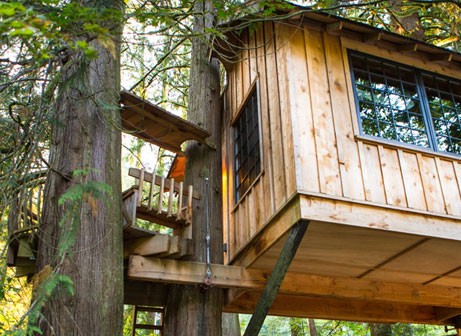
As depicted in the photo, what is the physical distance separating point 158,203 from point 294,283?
6.47 feet

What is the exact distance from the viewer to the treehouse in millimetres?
4617

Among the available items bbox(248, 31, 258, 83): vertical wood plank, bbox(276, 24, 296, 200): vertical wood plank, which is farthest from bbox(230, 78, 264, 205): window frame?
bbox(276, 24, 296, 200): vertical wood plank

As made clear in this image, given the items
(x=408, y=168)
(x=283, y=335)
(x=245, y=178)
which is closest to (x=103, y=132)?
(x=245, y=178)

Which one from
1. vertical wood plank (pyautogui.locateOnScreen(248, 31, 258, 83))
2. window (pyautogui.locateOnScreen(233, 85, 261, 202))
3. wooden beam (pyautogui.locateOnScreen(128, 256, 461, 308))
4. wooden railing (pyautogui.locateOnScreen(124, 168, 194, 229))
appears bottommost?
wooden beam (pyautogui.locateOnScreen(128, 256, 461, 308))

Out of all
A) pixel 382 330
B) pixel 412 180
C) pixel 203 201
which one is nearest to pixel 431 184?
pixel 412 180

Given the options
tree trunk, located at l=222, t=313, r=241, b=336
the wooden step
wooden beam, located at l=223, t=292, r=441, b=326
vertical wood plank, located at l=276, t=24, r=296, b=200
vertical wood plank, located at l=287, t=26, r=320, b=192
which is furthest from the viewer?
tree trunk, located at l=222, t=313, r=241, b=336

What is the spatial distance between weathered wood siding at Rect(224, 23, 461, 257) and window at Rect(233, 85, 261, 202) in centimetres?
33

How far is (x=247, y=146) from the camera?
6336 mm

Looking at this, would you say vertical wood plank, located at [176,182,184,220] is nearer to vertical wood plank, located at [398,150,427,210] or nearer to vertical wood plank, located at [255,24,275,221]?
vertical wood plank, located at [255,24,275,221]

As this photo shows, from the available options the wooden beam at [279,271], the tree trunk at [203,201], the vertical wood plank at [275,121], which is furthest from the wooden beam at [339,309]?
the vertical wood plank at [275,121]

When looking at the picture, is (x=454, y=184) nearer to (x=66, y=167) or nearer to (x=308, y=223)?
(x=308, y=223)

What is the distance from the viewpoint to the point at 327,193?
4.46 metres

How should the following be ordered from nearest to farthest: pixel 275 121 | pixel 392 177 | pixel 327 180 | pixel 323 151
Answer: pixel 327 180 → pixel 323 151 → pixel 392 177 → pixel 275 121

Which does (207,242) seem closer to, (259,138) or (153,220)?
(153,220)
